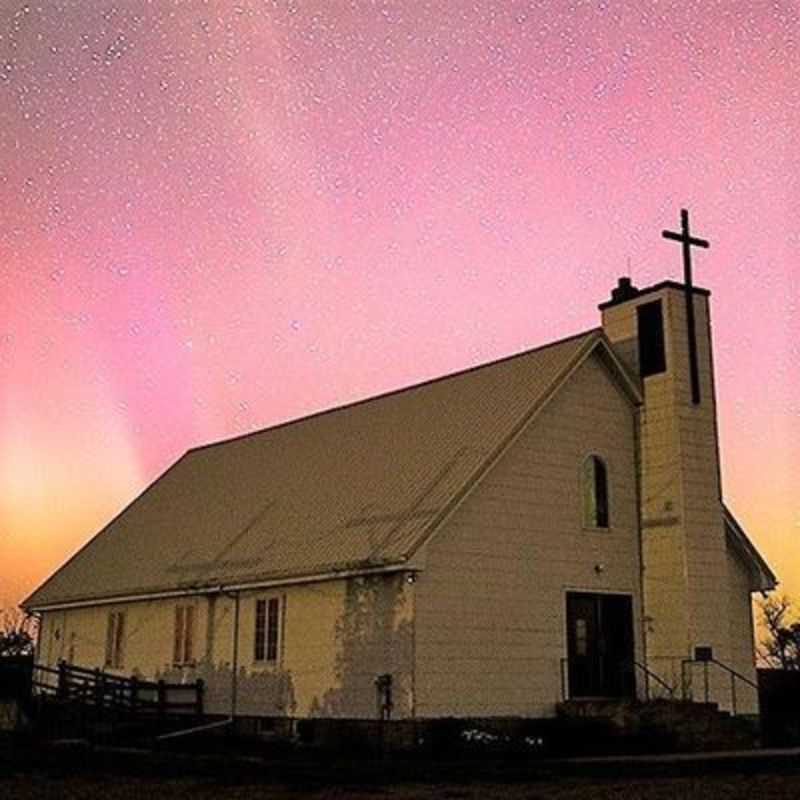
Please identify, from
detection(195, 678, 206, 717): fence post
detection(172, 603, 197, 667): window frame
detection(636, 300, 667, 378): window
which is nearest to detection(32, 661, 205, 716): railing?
detection(195, 678, 206, 717): fence post

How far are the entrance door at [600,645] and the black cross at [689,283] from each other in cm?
478

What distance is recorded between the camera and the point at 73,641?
3550cm

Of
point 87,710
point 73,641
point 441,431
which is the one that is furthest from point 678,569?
point 73,641

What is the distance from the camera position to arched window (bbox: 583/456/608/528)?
87.6 ft

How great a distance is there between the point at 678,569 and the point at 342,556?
693 cm

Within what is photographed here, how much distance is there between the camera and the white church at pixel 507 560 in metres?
24.1

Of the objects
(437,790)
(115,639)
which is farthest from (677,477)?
(115,639)

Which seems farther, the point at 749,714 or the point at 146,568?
the point at 146,568

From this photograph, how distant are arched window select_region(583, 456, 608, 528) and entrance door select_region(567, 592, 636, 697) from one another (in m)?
1.56

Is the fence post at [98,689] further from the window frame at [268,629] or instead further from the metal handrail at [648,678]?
the metal handrail at [648,678]

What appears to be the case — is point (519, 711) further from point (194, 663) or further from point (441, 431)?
point (194, 663)

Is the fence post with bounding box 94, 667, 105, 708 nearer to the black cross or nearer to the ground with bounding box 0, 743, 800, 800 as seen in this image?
the ground with bounding box 0, 743, 800, 800

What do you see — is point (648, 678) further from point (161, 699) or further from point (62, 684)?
point (62, 684)

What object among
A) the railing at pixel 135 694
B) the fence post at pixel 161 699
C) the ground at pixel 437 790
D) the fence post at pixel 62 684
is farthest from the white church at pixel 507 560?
the ground at pixel 437 790
